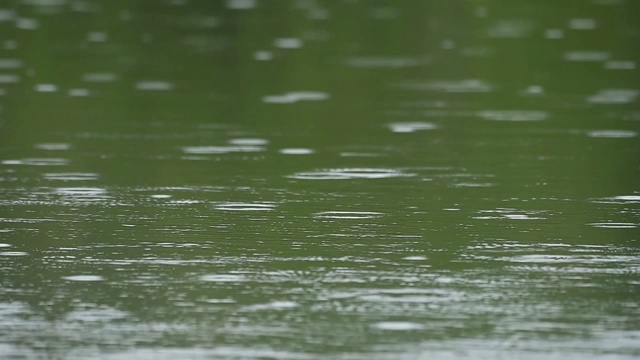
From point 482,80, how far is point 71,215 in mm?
7702

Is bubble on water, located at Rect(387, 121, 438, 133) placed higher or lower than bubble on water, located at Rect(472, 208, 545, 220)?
higher

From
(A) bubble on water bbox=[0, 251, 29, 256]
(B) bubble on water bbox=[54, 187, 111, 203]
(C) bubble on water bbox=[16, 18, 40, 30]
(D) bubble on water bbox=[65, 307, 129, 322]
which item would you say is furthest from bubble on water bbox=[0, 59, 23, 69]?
(D) bubble on water bbox=[65, 307, 129, 322]

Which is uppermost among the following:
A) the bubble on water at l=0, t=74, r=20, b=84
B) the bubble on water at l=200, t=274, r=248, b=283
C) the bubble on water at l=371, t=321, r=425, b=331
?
the bubble on water at l=0, t=74, r=20, b=84

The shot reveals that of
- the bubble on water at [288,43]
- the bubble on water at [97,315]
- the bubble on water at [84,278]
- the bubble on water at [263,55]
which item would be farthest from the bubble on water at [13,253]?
the bubble on water at [288,43]

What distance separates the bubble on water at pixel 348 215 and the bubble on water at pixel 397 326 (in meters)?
2.33

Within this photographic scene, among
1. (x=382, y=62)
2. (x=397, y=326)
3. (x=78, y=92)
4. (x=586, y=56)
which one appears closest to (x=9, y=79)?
(x=78, y=92)

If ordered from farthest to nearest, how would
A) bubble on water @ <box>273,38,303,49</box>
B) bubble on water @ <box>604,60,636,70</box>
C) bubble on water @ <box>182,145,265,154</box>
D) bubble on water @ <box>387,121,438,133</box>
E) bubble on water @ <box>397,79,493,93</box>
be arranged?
bubble on water @ <box>273,38,303,49</box> < bubble on water @ <box>604,60,636,70</box> < bubble on water @ <box>397,79,493,93</box> < bubble on water @ <box>387,121,438,133</box> < bubble on water @ <box>182,145,265,154</box>

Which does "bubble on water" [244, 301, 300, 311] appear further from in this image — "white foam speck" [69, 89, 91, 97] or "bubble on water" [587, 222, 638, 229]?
"white foam speck" [69, 89, 91, 97]

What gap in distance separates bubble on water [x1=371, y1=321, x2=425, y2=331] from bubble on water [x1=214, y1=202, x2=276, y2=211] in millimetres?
2647

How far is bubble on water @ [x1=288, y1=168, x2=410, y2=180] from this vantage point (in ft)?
32.5

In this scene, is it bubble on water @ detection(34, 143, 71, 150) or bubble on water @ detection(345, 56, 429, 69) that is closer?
bubble on water @ detection(34, 143, 71, 150)

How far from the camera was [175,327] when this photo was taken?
20.2 ft

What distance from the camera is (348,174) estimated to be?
10.1 metres

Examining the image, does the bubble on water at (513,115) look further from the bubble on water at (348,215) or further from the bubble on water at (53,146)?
the bubble on water at (348,215)
